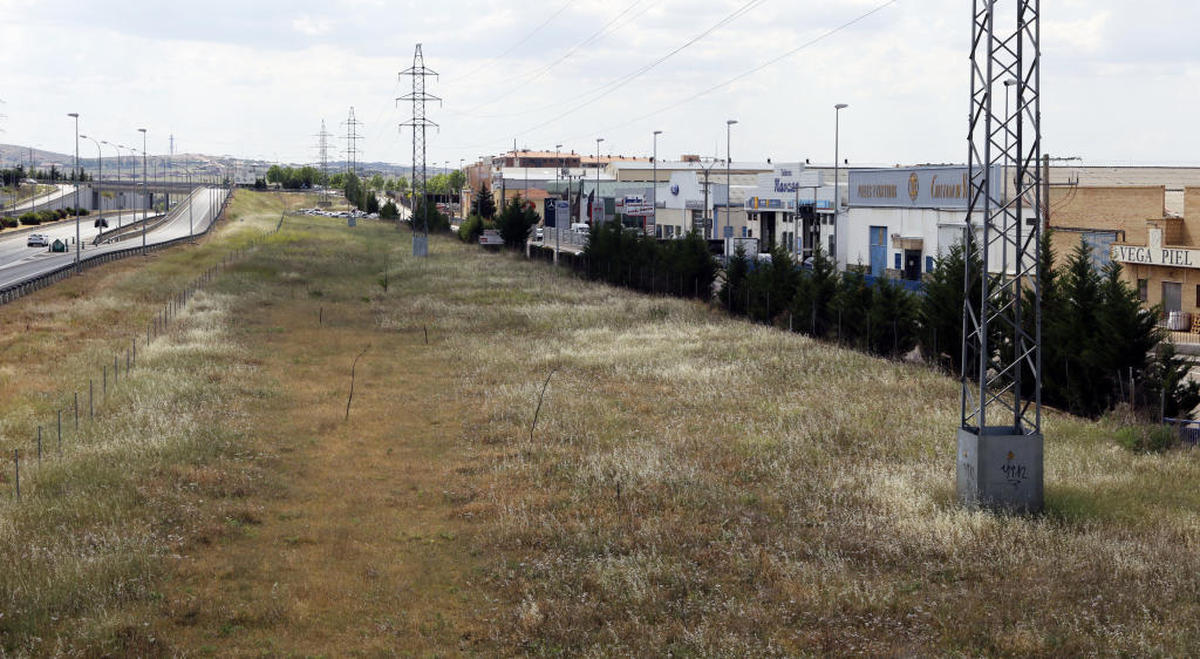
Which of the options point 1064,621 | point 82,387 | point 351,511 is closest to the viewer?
point 1064,621

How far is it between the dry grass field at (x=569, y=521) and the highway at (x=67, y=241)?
139ft

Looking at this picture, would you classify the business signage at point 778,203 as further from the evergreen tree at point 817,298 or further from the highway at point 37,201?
the highway at point 37,201

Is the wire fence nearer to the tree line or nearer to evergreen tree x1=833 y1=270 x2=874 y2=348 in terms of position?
the tree line

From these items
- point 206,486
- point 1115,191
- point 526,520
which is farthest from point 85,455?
point 1115,191

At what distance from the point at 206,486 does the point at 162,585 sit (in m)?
5.86

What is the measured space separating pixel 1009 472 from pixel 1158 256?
1599 inches

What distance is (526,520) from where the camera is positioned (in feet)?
64.3

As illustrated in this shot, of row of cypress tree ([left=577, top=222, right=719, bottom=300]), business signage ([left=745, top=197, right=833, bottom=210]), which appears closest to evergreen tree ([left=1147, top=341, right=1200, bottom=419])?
row of cypress tree ([left=577, top=222, right=719, bottom=300])

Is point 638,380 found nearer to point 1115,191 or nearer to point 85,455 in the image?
point 85,455

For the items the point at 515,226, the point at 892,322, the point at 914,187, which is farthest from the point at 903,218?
the point at 515,226

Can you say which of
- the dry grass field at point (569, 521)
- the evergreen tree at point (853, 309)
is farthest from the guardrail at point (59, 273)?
the evergreen tree at point (853, 309)

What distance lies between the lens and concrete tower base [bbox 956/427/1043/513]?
18688mm

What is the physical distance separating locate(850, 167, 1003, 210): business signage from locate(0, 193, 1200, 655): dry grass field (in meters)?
31.2

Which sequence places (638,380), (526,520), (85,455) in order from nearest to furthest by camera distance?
(526,520) < (85,455) < (638,380)
